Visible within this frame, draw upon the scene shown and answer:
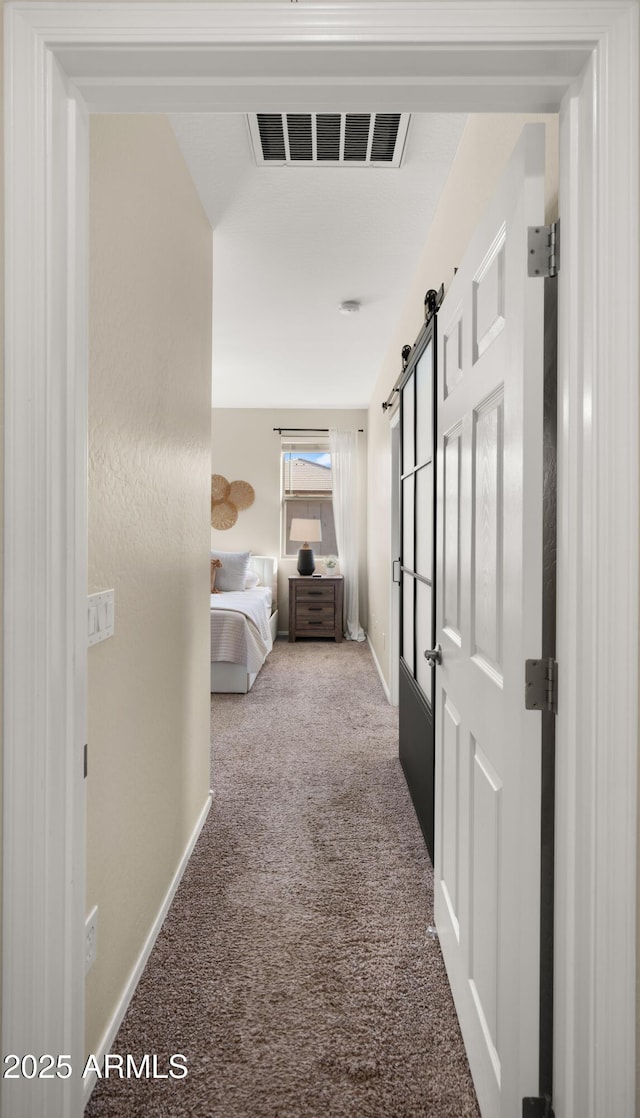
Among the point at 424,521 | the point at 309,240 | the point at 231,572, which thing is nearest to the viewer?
the point at 424,521

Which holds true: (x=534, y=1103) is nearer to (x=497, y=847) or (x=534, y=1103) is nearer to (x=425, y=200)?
(x=497, y=847)

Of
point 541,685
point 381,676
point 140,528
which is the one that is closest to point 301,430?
point 381,676

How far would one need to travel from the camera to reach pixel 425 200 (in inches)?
99.1

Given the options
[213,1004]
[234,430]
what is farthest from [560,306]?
[234,430]

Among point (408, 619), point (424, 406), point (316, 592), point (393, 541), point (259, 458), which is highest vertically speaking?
point (259, 458)

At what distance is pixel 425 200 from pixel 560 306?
192 centimetres

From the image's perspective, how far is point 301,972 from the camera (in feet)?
5.52

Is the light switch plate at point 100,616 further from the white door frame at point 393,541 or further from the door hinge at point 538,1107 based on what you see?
the white door frame at point 393,541

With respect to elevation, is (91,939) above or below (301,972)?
above

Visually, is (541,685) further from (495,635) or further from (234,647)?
(234,647)

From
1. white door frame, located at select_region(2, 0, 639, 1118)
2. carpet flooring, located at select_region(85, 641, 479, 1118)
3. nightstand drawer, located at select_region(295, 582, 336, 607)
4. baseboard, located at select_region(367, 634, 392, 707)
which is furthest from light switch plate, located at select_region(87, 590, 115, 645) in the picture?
nightstand drawer, located at select_region(295, 582, 336, 607)

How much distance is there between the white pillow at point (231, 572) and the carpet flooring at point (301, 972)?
121 inches

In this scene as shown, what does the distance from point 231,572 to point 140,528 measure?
437cm

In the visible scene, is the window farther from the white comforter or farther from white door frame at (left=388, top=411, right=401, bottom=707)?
white door frame at (left=388, top=411, right=401, bottom=707)
